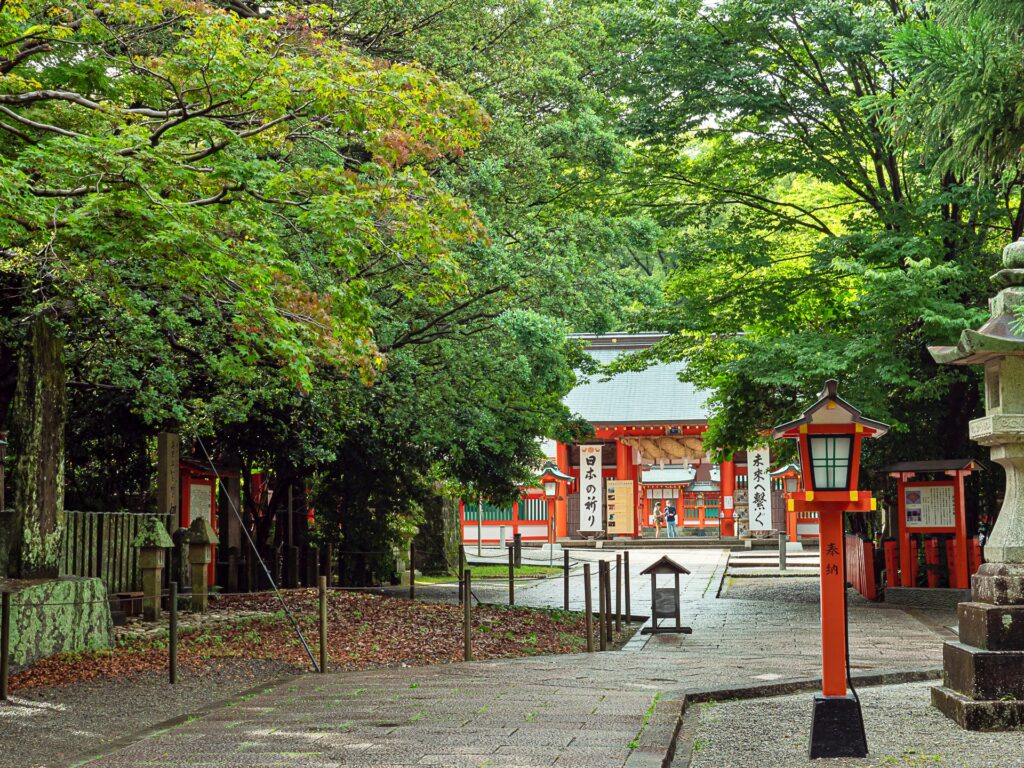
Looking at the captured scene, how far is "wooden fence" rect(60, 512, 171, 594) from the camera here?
42.7 ft

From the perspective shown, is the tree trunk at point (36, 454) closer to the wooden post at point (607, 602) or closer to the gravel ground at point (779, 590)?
the wooden post at point (607, 602)

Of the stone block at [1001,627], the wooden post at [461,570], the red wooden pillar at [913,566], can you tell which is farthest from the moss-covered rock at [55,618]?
the red wooden pillar at [913,566]

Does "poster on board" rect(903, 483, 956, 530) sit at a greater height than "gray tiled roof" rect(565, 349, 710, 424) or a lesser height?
lesser

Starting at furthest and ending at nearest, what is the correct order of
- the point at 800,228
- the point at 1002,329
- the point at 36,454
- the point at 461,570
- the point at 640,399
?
the point at 640,399, the point at 461,570, the point at 800,228, the point at 36,454, the point at 1002,329

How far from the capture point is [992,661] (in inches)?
293

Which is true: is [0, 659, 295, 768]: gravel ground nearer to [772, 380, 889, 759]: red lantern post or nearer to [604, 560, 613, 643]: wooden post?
[604, 560, 613, 643]: wooden post

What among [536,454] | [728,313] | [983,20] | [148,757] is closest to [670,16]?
[728,313]

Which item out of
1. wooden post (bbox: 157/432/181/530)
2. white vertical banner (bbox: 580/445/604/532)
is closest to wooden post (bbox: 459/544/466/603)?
wooden post (bbox: 157/432/181/530)

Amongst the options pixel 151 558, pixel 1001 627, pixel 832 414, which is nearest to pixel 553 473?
pixel 151 558

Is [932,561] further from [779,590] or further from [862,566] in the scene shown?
[779,590]

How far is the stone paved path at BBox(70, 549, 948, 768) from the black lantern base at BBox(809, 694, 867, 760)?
2.95ft

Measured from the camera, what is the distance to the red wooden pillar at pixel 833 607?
22.5 ft

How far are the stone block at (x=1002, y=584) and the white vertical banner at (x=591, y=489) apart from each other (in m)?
29.2

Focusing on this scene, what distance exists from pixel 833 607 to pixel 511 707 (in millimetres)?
2413
